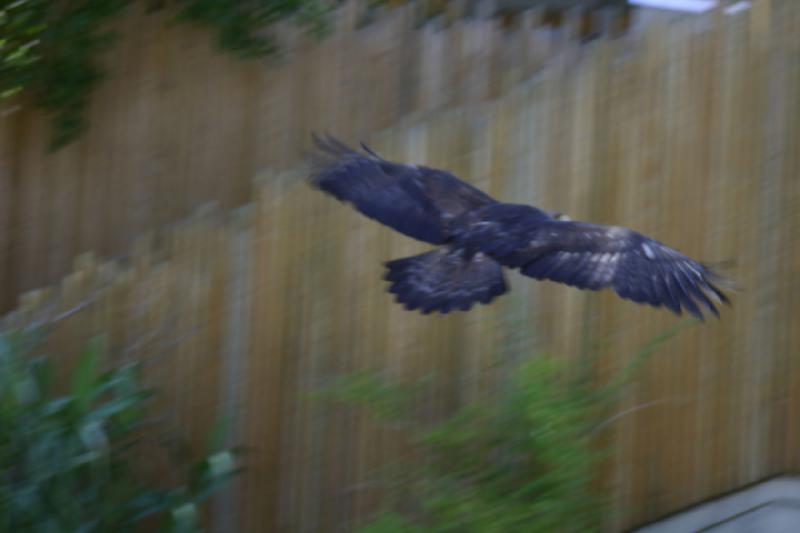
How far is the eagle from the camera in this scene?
409 centimetres

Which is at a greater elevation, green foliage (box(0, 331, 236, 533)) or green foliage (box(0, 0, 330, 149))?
green foliage (box(0, 0, 330, 149))

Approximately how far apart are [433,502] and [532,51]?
8.99ft

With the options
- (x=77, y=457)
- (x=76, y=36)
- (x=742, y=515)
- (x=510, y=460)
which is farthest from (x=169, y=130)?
(x=742, y=515)

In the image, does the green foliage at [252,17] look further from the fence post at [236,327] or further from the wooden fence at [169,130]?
the fence post at [236,327]

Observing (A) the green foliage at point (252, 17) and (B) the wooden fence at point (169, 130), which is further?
(B) the wooden fence at point (169, 130)

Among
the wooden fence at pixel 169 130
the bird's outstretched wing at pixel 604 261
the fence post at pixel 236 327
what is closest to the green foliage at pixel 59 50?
the wooden fence at pixel 169 130

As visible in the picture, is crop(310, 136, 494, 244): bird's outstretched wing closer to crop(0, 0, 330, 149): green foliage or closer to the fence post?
the fence post

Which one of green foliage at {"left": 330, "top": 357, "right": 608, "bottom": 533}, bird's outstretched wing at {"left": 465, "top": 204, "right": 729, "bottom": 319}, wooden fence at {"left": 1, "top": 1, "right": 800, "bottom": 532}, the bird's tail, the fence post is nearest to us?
bird's outstretched wing at {"left": 465, "top": 204, "right": 729, "bottom": 319}

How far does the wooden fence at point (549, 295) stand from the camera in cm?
534

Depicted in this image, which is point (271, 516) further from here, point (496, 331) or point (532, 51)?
point (532, 51)

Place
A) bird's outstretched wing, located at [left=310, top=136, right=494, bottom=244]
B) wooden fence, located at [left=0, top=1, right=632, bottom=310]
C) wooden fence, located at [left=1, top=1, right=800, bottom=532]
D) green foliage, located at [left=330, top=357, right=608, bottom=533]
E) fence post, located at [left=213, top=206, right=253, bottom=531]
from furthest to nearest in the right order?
wooden fence, located at [left=0, top=1, right=632, bottom=310]
fence post, located at [left=213, top=206, right=253, bottom=531]
wooden fence, located at [left=1, top=1, right=800, bottom=532]
bird's outstretched wing, located at [left=310, top=136, right=494, bottom=244]
green foliage, located at [left=330, top=357, right=608, bottom=533]

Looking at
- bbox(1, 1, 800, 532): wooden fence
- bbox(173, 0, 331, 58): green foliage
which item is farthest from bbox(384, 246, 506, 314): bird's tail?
bbox(173, 0, 331, 58): green foliage

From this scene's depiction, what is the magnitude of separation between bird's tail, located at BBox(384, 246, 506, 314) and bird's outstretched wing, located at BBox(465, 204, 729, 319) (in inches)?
5.0

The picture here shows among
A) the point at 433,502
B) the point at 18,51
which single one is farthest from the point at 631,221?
the point at 18,51
